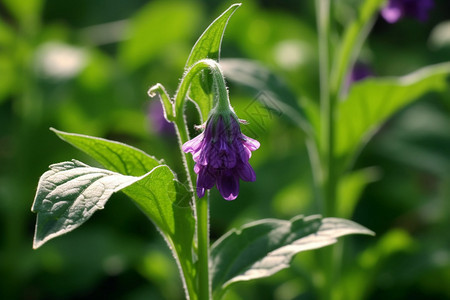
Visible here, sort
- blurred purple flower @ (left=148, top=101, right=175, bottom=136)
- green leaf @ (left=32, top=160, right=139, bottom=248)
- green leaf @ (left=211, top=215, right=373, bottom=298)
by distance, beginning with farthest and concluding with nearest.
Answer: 1. blurred purple flower @ (left=148, top=101, right=175, bottom=136)
2. green leaf @ (left=211, top=215, right=373, bottom=298)
3. green leaf @ (left=32, top=160, right=139, bottom=248)

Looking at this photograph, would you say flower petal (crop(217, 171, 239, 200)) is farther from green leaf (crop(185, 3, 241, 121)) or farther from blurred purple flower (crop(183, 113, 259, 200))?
green leaf (crop(185, 3, 241, 121))

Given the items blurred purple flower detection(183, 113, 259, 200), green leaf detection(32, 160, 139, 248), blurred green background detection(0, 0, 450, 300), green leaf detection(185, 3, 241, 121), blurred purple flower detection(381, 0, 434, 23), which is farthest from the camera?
blurred green background detection(0, 0, 450, 300)

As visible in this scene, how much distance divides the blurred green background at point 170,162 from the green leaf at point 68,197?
171cm

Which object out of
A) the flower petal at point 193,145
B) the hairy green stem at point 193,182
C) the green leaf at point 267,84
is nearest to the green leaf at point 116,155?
the hairy green stem at point 193,182

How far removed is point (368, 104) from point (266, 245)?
1110 millimetres

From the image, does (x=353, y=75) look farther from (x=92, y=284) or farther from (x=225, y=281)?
(x=225, y=281)

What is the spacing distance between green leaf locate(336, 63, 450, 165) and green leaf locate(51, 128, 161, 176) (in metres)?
1.24

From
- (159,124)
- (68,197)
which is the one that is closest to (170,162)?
(159,124)

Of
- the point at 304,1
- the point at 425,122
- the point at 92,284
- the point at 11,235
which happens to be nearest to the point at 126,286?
the point at 92,284

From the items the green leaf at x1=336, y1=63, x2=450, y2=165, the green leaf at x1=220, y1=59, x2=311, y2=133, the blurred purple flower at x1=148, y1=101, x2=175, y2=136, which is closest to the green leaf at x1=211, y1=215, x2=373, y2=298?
the green leaf at x1=220, y1=59, x2=311, y2=133

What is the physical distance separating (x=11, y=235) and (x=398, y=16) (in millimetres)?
2441

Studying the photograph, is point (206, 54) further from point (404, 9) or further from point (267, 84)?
point (404, 9)

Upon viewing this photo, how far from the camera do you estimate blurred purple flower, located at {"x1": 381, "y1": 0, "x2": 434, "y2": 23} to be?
9.18ft

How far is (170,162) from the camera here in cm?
457
